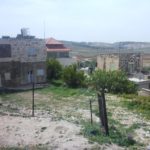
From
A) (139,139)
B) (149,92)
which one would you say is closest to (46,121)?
(139,139)

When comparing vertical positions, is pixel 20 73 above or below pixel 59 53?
below

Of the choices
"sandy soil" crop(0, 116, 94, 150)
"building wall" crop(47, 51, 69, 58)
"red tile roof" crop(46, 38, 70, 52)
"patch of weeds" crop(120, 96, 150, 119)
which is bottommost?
"patch of weeds" crop(120, 96, 150, 119)

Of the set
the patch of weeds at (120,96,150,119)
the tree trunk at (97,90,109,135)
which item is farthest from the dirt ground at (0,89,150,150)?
the tree trunk at (97,90,109,135)

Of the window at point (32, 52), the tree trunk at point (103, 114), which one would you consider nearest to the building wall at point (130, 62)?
the window at point (32, 52)

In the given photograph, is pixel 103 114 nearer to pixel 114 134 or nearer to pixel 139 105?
pixel 114 134

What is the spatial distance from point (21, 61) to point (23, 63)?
1.10 feet

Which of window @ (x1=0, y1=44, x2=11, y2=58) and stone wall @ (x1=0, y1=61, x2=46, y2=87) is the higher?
window @ (x1=0, y1=44, x2=11, y2=58)

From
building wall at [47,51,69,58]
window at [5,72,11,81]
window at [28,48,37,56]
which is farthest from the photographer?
building wall at [47,51,69,58]

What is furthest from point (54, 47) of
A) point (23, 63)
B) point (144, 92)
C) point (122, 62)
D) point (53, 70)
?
point (144, 92)

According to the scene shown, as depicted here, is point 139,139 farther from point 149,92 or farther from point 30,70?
point 30,70

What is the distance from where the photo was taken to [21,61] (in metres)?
38.5

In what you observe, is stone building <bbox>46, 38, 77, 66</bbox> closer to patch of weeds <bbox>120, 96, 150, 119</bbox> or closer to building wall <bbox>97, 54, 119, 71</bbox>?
building wall <bbox>97, 54, 119, 71</bbox>

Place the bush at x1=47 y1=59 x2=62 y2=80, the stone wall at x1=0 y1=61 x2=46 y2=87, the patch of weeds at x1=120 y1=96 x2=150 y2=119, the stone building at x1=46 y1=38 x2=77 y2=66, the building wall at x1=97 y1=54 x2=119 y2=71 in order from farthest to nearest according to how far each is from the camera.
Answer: the stone building at x1=46 y1=38 x2=77 y2=66, the building wall at x1=97 y1=54 x2=119 y2=71, the bush at x1=47 y1=59 x2=62 y2=80, the stone wall at x1=0 y1=61 x2=46 y2=87, the patch of weeds at x1=120 y1=96 x2=150 y2=119

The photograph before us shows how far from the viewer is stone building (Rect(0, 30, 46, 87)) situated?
37125 mm
